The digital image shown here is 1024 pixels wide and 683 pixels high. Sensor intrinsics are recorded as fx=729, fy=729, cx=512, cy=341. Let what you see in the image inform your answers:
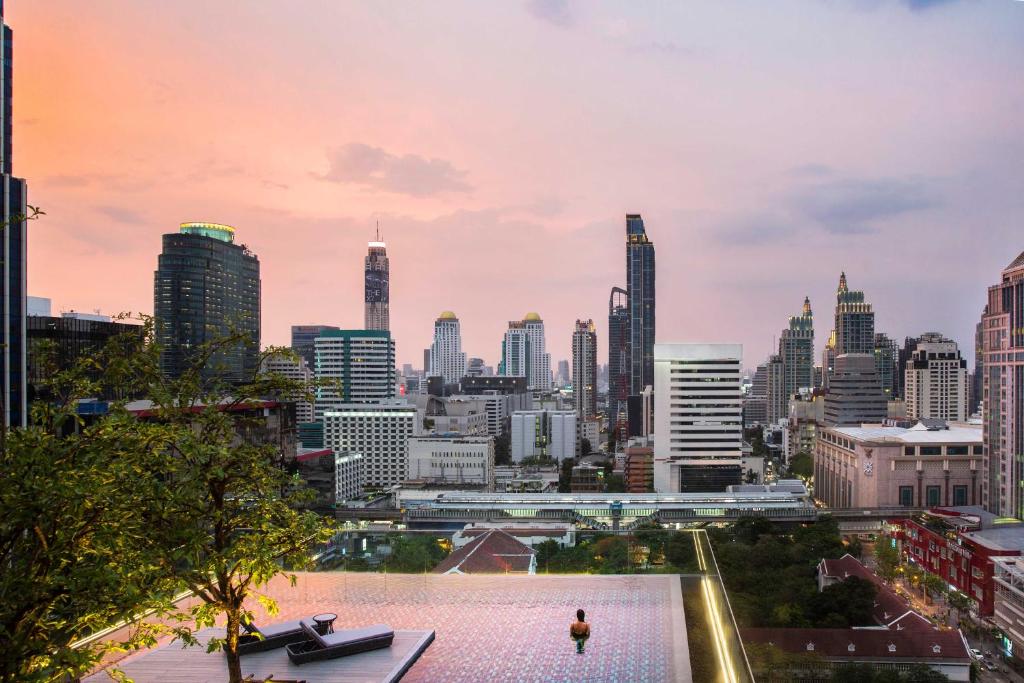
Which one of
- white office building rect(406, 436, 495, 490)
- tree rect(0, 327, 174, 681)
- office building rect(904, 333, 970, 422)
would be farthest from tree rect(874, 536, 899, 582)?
office building rect(904, 333, 970, 422)

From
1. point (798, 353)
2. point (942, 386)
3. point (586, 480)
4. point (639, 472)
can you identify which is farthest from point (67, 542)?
point (798, 353)

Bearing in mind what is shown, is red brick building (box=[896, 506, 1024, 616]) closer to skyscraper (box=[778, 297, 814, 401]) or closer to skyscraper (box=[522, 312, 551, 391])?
skyscraper (box=[778, 297, 814, 401])

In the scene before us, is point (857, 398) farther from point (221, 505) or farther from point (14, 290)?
point (221, 505)

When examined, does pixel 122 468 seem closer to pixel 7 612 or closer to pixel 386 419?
pixel 7 612

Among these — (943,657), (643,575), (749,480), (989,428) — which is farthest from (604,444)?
(643,575)

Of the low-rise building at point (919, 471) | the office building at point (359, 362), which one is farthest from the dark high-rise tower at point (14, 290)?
the office building at point (359, 362)

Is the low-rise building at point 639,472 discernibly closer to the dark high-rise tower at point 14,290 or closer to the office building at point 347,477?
the office building at point 347,477
